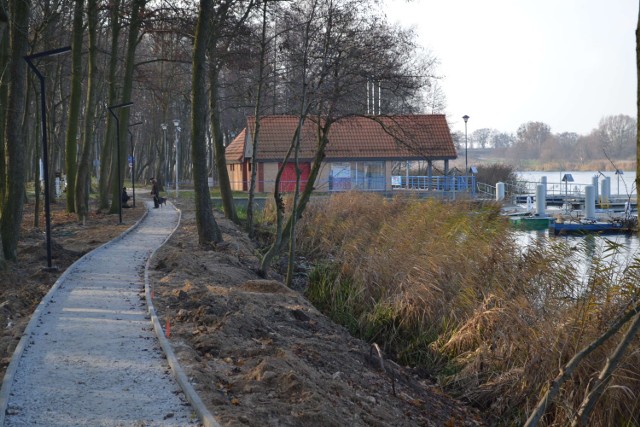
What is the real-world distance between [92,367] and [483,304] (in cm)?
587

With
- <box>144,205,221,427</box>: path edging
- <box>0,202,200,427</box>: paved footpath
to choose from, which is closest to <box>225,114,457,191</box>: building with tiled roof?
<box>0,202,200,427</box>: paved footpath

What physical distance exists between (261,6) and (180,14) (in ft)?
9.09

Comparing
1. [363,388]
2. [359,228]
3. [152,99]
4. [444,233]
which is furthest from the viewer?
[152,99]

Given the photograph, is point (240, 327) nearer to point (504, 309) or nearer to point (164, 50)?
point (504, 309)

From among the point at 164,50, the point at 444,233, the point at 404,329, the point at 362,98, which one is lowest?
the point at 404,329

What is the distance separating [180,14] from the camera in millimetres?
24906

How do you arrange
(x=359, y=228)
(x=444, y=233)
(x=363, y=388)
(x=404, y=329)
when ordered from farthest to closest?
(x=359, y=228)
(x=444, y=233)
(x=404, y=329)
(x=363, y=388)

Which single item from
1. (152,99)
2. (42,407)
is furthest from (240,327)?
(152,99)

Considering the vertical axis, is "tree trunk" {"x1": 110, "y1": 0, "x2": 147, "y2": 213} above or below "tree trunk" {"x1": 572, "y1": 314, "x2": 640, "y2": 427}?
above

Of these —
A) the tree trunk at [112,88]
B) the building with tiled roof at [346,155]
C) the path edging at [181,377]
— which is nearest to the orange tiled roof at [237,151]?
the building with tiled roof at [346,155]

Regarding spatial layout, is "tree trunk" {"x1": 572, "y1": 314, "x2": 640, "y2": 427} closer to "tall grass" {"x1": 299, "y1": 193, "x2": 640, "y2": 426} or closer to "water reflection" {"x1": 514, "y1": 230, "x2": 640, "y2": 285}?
"tall grass" {"x1": 299, "y1": 193, "x2": 640, "y2": 426}

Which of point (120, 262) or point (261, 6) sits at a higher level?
point (261, 6)

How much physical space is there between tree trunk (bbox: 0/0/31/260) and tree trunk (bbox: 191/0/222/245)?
12.5ft

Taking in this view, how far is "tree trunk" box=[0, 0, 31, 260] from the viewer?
1584 cm
